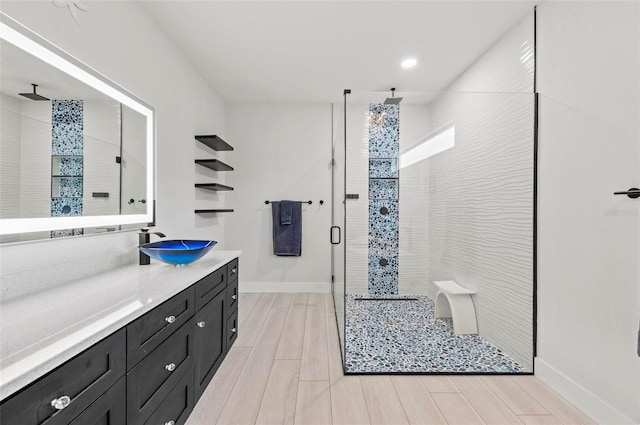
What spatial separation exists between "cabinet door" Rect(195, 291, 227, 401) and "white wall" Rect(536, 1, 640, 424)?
7.02 ft

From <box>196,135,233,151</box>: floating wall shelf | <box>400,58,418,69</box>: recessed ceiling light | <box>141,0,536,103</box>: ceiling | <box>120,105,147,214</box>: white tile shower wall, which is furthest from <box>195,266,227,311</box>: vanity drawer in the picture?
<box>400,58,418,69</box>: recessed ceiling light

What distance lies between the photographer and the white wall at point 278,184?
4.12m

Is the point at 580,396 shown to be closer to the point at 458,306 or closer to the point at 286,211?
the point at 458,306

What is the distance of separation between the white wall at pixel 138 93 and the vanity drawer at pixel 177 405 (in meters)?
0.76

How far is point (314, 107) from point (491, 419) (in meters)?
3.64

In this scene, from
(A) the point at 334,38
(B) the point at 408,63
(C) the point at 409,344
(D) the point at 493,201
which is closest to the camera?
(D) the point at 493,201

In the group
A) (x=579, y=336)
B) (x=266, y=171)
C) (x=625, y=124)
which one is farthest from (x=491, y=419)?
(x=266, y=171)

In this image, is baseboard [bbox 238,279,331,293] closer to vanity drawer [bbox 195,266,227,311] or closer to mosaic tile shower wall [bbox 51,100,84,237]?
vanity drawer [bbox 195,266,227,311]

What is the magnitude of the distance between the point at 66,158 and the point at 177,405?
129 cm

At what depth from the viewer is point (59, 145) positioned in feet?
4.74

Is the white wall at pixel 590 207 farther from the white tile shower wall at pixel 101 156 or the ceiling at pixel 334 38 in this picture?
the white tile shower wall at pixel 101 156

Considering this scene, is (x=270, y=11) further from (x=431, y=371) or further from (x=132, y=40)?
(x=431, y=371)

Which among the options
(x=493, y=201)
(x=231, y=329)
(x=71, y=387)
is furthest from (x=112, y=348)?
(x=493, y=201)

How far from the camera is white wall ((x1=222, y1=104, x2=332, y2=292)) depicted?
13.5ft
